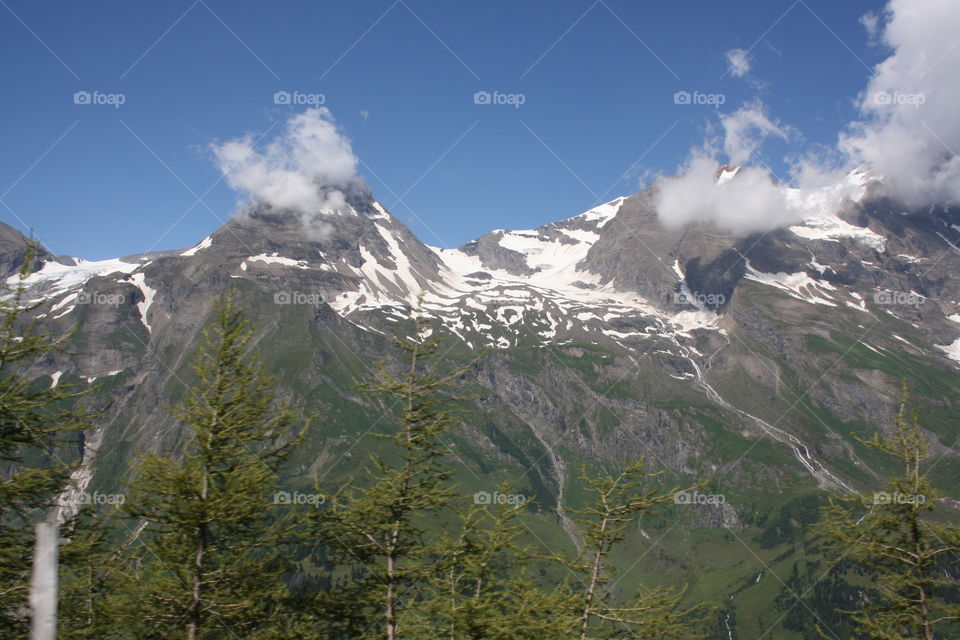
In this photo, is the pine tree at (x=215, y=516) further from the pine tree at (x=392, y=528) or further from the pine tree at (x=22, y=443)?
the pine tree at (x=22, y=443)

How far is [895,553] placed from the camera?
21.4 metres

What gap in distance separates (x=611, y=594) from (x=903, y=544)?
11.5 m

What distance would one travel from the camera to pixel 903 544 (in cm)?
2162

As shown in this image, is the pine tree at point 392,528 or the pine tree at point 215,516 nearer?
the pine tree at point 215,516

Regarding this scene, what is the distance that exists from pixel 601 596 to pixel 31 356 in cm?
2102

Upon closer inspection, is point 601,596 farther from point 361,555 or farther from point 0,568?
point 0,568

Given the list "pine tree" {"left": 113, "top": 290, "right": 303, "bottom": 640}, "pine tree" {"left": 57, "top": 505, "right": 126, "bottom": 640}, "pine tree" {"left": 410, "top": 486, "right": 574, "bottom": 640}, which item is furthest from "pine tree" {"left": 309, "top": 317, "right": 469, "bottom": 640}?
"pine tree" {"left": 57, "top": 505, "right": 126, "bottom": 640}

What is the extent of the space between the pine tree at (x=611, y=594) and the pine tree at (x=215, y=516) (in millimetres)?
10033

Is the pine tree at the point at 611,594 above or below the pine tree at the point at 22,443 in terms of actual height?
below

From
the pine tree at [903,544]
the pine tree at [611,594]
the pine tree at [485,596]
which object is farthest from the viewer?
the pine tree at [903,544]

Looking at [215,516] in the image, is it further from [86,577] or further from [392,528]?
[86,577]

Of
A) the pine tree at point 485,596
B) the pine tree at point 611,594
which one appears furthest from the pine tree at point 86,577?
the pine tree at point 611,594

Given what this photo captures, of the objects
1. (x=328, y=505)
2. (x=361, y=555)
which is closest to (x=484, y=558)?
(x=361, y=555)

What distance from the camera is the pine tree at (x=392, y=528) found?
19.3 m
